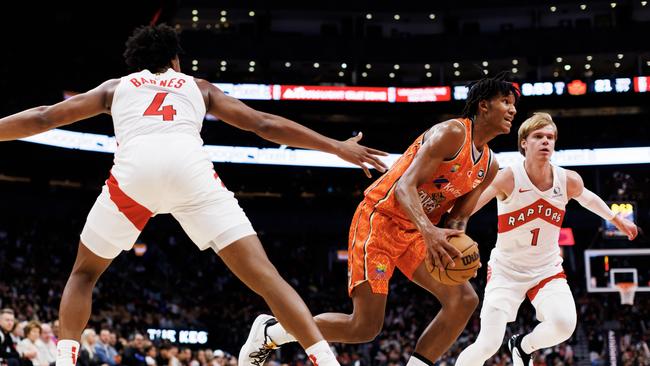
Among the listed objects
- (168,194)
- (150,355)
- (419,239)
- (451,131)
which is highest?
(451,131)

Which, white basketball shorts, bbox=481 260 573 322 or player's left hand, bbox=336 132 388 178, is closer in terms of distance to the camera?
player's left hand, bbox=336 132 388 178

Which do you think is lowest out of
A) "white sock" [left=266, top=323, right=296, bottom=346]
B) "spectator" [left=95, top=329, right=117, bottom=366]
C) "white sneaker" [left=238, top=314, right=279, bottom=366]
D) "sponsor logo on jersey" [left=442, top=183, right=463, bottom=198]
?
"spectator" [left=95, top=329, right=117, bottom=366]

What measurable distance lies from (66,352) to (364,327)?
211 cm

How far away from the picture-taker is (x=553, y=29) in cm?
3328

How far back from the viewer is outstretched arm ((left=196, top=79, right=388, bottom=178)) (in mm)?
4238

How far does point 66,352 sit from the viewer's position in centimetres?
416

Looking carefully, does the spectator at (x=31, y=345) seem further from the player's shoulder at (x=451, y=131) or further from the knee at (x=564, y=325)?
the player's shoulder at (x=451, y=131)

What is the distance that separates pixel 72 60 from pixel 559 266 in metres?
24.7

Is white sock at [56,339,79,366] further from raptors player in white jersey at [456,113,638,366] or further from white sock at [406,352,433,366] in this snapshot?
raptors player in white jersey at [456,113,638,366]

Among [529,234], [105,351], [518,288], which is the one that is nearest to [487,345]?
[518,288]

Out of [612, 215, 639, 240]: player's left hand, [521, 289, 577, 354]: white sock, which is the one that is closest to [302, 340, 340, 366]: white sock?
[521, 289, 577, 354]: white sock

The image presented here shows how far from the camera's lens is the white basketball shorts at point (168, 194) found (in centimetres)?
402

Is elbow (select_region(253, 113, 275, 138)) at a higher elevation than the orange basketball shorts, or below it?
higher

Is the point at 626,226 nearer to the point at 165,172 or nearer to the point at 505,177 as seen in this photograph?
the point at 505,177
